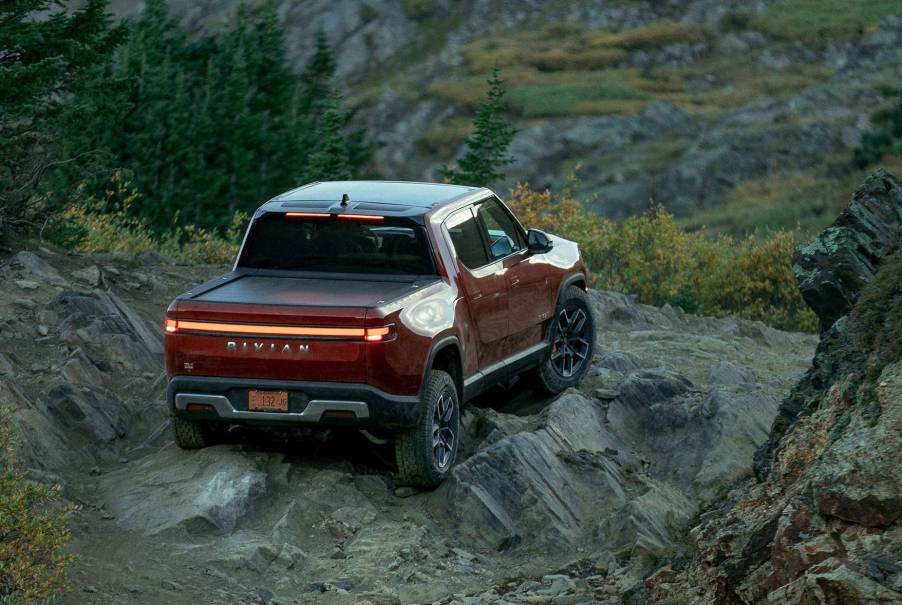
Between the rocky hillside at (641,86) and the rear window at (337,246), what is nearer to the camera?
the rear window at (337,246)

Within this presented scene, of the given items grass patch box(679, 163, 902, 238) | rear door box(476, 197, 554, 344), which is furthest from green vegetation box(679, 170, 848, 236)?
rear door box(476, 197, 554, 344)

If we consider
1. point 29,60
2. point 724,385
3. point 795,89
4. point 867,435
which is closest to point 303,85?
point 795,89

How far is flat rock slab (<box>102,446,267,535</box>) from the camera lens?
9008 mm

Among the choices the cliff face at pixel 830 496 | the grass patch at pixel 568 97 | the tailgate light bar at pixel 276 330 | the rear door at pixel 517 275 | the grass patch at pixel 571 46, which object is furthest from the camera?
the grass patch at pixel 571 46

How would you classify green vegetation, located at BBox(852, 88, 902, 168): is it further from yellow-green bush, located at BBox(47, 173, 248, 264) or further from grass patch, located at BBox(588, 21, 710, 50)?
yellow-green bush, located at BBox(47, 173, 248, 264)

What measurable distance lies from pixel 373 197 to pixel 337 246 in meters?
0.55

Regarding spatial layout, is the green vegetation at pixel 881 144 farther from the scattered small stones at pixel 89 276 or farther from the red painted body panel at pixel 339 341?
the red painted body panel at pixel 339 341

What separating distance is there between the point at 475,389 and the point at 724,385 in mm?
3228

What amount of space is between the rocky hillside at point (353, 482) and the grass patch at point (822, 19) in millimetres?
78253

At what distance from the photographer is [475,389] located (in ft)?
33.7

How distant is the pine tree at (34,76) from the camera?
15.2 metres

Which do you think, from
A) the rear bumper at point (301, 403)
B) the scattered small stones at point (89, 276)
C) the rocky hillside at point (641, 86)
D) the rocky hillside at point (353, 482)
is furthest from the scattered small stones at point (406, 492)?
the rocky hillside at point (641, 86)

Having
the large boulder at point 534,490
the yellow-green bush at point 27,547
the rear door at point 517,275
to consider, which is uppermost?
the yellow-green bush at point 27,547

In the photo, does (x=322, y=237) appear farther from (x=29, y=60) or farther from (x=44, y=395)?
(x=29, y=60)
